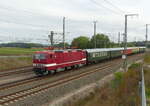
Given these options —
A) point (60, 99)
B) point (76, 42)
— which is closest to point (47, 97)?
point (60, 99)

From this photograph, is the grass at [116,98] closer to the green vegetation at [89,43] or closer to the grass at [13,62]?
the grass at [13,62]

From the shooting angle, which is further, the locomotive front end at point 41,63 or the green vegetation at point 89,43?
the green vegetation at point 89,43

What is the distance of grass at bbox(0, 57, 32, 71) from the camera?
2969 cm

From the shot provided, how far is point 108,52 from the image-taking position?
45.4 meters

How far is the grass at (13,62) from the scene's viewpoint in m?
29.7

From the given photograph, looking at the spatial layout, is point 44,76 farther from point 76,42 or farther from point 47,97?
point 76,42

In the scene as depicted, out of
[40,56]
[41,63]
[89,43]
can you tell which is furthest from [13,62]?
[89,43]

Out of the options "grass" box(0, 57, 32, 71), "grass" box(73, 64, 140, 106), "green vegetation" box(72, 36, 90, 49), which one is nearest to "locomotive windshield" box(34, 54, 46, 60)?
"grass" box(0, 57, 32, 71)

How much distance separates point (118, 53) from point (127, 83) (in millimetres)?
37477

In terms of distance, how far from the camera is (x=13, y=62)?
1267 inches

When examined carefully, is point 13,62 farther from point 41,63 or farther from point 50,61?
point 50,61

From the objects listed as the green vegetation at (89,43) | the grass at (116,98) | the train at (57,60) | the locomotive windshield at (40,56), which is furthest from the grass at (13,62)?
the green vegetation at (89,43)

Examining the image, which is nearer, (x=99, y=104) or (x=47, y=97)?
(x=99, y=104)

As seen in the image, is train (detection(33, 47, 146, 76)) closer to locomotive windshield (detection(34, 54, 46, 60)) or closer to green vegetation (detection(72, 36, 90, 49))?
locomotive windshield (detection(34, 54, 46, 60))
